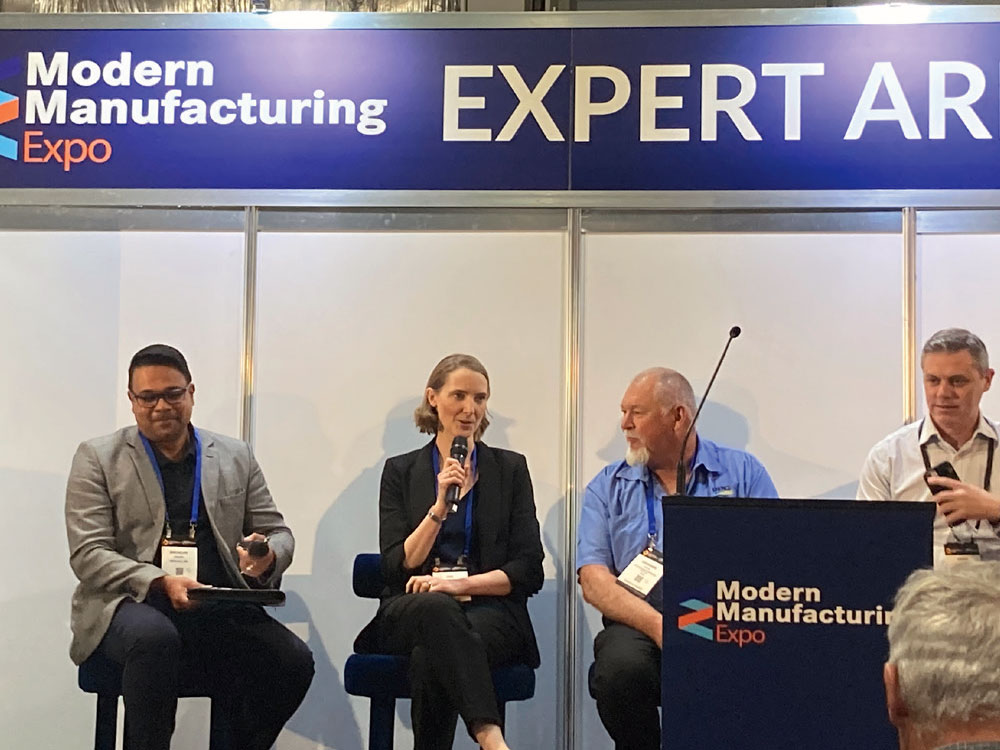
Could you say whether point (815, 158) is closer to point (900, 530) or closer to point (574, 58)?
point (574, 58)

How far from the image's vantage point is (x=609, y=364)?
4.70 m

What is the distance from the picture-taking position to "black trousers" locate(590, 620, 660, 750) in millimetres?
3844

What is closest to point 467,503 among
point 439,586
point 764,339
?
point 439,586

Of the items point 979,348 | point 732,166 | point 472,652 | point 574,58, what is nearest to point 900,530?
point 472,652

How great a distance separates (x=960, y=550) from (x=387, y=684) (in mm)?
1846

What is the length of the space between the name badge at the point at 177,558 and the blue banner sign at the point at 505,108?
4.44ft

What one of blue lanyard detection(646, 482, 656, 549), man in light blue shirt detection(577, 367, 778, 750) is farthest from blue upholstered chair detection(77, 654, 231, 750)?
blue lanyard detection(646, 482, 656, 549)

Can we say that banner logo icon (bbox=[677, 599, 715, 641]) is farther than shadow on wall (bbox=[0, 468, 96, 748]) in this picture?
No

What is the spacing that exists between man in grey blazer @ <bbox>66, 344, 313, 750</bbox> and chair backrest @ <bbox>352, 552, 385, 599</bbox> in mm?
244

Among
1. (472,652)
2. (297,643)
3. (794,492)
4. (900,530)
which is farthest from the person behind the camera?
(794,492)

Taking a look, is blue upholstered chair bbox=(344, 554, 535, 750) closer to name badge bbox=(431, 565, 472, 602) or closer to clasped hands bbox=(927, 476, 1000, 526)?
name badge bbox=(431, 565, 472, 602)

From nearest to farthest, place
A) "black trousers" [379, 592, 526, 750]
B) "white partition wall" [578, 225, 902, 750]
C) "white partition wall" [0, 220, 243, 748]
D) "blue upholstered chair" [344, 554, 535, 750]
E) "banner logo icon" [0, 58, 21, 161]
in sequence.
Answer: "black trousers" [379, 592, 526, 750] → "blue upholstered chair" [344, 554, 535, 750] → "white partition wall" [578, 225, 902, 750] → "white partition wall" [0, 220, 243, 748] → "banner logo icon" [0, 58, 21, 161]

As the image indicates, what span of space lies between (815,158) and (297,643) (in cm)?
242

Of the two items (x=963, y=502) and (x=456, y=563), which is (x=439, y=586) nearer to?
(x=456, y=563)
